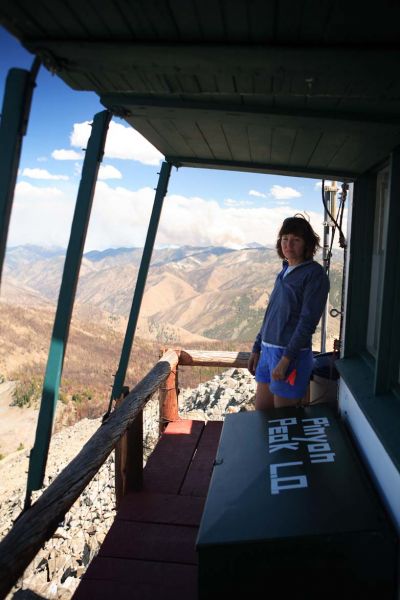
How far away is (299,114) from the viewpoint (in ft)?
6.11

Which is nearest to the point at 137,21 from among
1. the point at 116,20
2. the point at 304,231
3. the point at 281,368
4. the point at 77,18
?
the point at 116,20

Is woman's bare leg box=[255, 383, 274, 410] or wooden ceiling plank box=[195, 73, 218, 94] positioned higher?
wooden ceiling plank box=[195, 73, 218, 94]

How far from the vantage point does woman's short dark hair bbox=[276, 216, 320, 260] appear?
8.41 feet

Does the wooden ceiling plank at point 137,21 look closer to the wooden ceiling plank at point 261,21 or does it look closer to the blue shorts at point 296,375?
the wooden ceiling plank at point 261,21

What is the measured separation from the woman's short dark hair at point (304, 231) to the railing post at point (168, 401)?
180 centimetres

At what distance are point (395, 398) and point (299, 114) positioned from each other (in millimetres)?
1335

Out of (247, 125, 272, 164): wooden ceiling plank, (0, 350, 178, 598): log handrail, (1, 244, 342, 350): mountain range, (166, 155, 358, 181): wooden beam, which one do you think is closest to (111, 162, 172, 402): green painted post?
(166, 155, 358, 181): wooden beam

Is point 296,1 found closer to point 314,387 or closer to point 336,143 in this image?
point 336,143

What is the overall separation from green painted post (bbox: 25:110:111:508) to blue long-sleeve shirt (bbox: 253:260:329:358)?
1131 mm

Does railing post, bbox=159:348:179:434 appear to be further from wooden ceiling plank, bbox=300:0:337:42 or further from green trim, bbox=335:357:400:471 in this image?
wooden ceiling plank, bbox=300:0:337:42

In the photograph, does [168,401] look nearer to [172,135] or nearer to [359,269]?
[359,269]

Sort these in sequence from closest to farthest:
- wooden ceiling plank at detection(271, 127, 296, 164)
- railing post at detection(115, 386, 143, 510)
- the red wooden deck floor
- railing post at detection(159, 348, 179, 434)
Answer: the red wooden deck floor < wooden ceiling plank at detection(271, 127, 296, 164) < railing post at detection(115, 386, 143, 510) < railing post at detection(159, 348, 179, 434)

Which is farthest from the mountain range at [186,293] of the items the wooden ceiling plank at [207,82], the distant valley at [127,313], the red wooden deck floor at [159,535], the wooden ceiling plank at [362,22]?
the wooden ceiling plank at [362,22]

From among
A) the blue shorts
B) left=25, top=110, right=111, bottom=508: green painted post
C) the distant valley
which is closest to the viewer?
left=25, top=110, right=111, bottom=508: green painted post
